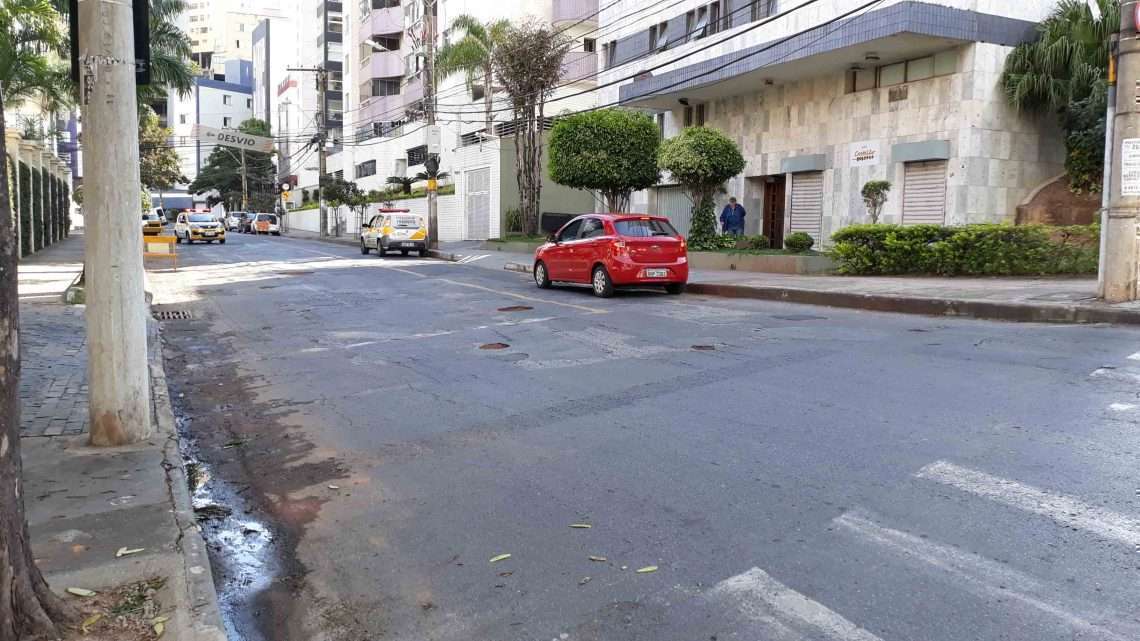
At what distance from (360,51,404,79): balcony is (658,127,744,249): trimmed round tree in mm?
39804

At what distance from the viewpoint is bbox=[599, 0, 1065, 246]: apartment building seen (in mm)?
21219

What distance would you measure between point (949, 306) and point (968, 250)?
4.24 metres

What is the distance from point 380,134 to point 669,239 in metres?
47.9

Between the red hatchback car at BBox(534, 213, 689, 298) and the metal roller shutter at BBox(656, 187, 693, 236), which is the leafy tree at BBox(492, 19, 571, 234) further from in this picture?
the red hatchback car at BBox(534, 213, 689, 298)

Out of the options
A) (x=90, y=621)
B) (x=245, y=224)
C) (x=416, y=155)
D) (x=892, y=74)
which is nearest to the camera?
(x=90, y=621)

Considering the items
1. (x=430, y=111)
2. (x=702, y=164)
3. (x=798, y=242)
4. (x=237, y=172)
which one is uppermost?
(x=237, y=172)

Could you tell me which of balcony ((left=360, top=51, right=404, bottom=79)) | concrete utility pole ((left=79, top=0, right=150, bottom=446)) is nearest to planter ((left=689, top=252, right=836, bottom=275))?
concrete utility pole ((left=79, top=0, right=150, bottom=446))

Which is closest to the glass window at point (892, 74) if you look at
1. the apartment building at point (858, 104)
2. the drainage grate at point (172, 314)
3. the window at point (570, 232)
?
the apartment building at point (858, 104)

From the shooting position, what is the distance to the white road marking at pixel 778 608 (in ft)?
11.4

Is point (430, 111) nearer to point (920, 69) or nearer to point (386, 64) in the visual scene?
point (920, 69)

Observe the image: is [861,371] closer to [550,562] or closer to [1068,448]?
[1068,448]

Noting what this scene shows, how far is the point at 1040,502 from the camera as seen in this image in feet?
15.4

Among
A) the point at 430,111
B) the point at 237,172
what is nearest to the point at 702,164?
the point at 430,111

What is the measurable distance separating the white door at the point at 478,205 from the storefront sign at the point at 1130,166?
103 feet
